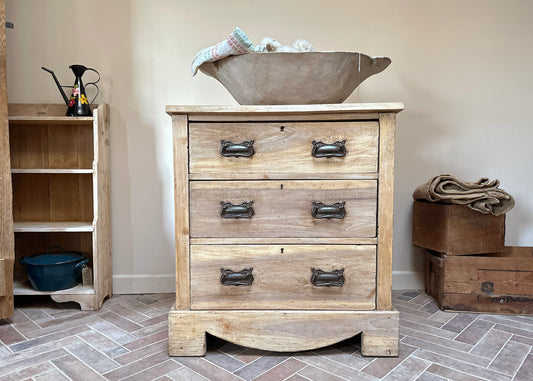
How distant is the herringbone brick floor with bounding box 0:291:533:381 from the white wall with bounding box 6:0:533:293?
17.5 inches

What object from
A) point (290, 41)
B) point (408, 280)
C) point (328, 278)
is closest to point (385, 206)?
point (328, 278)

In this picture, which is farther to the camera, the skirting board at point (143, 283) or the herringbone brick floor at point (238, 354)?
the skirting board at point (143, 283)

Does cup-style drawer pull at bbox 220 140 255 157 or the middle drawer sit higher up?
cup-style drawer pull at bbox 220 140 255 157

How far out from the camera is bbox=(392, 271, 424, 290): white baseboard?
83.7 inches

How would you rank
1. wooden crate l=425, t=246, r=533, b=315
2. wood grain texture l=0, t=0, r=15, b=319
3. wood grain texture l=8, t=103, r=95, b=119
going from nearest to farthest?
wood grain texture l=0, t=0, r=15, b=319
wooden crate l=425, t=246, r=533, b=315
wood grain texture l=8, t=103, r=95, b=119

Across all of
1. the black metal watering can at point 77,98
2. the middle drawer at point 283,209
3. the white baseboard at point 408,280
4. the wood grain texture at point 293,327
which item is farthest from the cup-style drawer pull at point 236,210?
the white baseboard at point 408,280

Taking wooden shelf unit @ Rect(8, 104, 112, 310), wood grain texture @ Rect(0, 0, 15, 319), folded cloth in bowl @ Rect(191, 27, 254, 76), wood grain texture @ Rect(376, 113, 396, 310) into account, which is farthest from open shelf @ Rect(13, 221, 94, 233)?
wood grain texture @ Rect(376, 113, 396, 310)

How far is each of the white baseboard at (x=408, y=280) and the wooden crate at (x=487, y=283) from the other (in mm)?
308

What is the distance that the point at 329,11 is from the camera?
2.01m

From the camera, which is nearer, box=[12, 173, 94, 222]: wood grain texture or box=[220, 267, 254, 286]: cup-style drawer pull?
box=[220, 267, 254, 286]: cup-style drawer pull

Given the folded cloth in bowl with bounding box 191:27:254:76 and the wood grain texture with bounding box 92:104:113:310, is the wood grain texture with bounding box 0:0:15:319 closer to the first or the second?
the wood grain texture with bounding box 92:104:113:310

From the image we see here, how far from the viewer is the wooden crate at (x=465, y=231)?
5.77 ft

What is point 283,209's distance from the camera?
1.36 m

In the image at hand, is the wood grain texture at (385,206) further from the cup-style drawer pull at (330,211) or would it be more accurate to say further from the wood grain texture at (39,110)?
the wood grain texture at (39,110)
